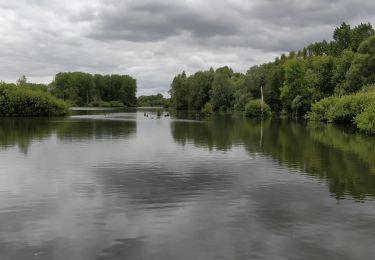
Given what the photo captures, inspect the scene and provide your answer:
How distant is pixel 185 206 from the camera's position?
48.9 feet

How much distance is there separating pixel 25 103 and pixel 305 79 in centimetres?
5810

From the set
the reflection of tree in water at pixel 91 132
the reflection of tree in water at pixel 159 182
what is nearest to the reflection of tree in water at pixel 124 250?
the reflection of tree in water at pixel 159 182

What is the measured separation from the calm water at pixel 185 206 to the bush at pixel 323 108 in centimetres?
4275

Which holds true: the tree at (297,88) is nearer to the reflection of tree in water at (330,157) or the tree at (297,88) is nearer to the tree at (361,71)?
the tree at (361,71)

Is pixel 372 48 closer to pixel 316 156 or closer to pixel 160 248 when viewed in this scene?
pixel 316 156

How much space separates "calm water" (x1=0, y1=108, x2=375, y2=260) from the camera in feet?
36.3

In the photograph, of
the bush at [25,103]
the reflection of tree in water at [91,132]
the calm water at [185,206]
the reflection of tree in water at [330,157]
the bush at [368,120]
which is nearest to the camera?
the calm water at [185,206]

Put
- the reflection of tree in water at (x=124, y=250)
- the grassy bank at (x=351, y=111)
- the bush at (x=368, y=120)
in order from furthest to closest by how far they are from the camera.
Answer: the grassy bank at (x=351, y=111) < the bush at (x=368, y=120) < the reflection of tree in water at (x=124, y=250)

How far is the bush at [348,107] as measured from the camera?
179 feet

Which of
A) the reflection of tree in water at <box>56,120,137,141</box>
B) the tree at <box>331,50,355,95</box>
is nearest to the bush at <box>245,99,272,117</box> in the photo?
the tree at <box>331,50,355,95</box>

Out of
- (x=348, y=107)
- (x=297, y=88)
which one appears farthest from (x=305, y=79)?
(x=348, y=107)

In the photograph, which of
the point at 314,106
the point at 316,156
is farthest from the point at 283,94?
the point at 316,156

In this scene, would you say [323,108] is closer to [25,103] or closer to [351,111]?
[351,111]

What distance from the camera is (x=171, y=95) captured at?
174 m
